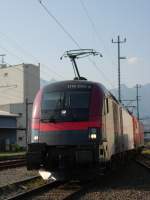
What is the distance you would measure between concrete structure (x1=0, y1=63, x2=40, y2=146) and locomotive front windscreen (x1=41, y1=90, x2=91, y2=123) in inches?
2374

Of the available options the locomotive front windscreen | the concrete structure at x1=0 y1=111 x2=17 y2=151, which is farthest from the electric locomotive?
the concrete structure at x1=0 y1=111 x2=17 y2=151

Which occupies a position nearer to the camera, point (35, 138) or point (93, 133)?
point (93, 133)

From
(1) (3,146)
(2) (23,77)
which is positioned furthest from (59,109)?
(2) (23,77)

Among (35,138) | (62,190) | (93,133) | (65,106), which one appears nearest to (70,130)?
(93,133)

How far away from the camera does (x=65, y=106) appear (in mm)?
13328

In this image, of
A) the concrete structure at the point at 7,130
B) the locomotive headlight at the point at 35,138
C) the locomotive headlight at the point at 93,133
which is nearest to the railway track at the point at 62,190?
the locomotive headlight at the point at 35,138

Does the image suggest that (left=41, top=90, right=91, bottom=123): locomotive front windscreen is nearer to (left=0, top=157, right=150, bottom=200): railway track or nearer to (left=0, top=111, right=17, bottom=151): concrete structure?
(left=0, top=157, right=150, bottom=200): railway track

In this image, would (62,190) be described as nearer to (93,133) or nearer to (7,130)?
(93,133)

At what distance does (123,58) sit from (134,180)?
48.6 m

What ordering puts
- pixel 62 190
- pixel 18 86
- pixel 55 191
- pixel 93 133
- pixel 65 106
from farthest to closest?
pixel 18 86
pixel 65 106
pixel 93 133
pixel 62 190
pixel 55 191

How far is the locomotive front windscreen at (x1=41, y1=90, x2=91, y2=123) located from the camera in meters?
13.1

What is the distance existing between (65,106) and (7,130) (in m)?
47.9

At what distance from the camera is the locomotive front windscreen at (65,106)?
13.1 meters

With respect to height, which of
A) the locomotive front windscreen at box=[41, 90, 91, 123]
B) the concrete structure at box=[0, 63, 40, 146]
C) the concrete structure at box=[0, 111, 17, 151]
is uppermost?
the concrete structure at box=[0, 63, 40, 146]
